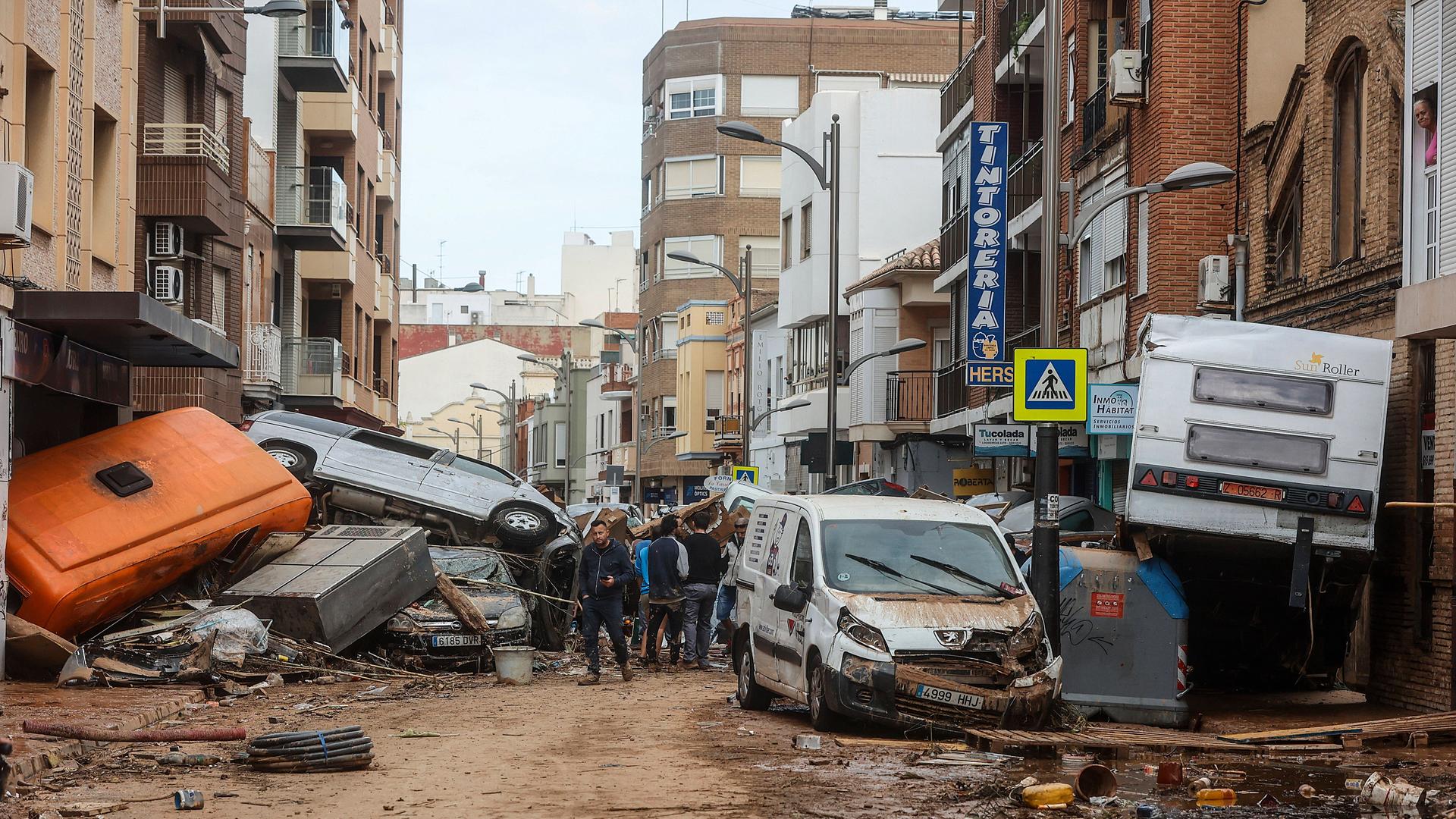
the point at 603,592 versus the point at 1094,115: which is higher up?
the point at 1094,115

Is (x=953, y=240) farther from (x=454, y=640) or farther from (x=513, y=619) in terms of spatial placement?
(x=454, y=640)

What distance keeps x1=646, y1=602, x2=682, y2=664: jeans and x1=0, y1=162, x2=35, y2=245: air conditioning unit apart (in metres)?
8.85

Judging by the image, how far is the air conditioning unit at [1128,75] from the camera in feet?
82.5

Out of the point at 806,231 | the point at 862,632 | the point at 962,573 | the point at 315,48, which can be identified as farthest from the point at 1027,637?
the point at 806,231

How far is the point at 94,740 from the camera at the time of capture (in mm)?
12234

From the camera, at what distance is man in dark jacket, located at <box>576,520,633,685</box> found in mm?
19438

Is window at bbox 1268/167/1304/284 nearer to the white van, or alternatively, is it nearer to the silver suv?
the white van

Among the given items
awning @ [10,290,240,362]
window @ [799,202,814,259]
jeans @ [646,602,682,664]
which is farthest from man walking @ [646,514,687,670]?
window @ [799,202,814,259]

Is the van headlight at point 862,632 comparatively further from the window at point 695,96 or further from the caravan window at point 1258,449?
the window at point 695,96

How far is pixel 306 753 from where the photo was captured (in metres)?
11.0

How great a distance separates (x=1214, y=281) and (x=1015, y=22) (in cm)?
1296

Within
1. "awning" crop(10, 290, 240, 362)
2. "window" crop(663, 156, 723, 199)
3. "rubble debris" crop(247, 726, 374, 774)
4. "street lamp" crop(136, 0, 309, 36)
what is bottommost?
"rubble debris" crop(247, 726, 374, 774)

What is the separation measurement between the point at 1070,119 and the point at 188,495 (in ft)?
54.3

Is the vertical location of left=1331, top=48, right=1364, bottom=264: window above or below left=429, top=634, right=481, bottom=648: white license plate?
above
